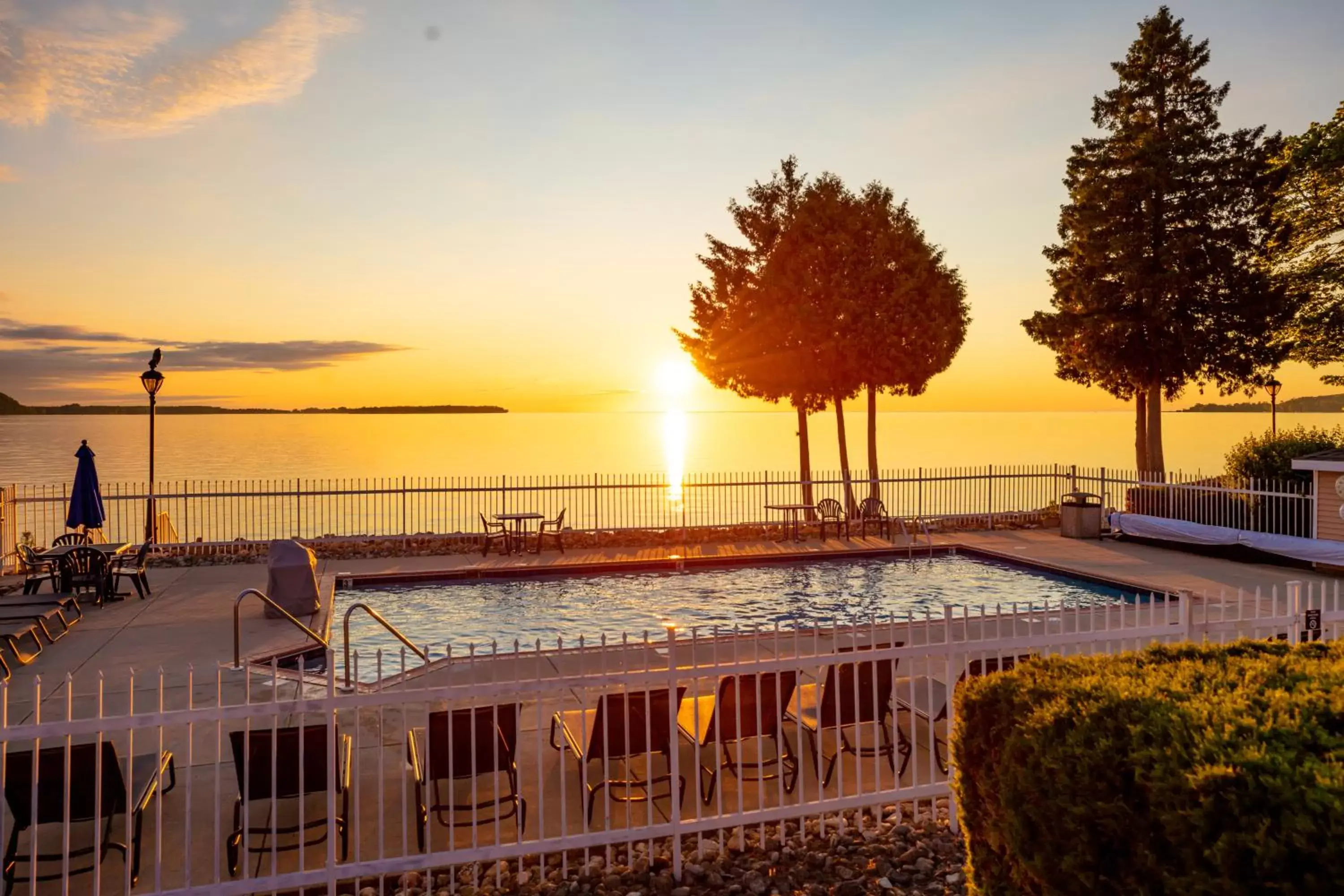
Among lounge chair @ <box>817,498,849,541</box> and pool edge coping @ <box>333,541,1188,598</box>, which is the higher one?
lounge chair @ <box>817,498,849,541</box>

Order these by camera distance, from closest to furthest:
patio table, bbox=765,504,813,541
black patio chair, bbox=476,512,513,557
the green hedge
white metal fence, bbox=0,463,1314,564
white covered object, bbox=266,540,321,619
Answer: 1. the green hedge
2. white covered object, bbox=266,540,321,619
3. black patio chair, bbox=476,512,513,557
4. white metal fence, bbox=0,463,1314,564
5. patio table, bbox=765,504,813,541

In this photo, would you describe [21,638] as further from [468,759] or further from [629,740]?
[629,740]

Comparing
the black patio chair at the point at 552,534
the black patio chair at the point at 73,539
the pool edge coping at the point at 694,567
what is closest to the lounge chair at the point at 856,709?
the pool edge coping at the point at 694,567

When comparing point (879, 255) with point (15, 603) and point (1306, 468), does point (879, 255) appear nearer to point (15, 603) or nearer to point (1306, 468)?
point (1306, 468)

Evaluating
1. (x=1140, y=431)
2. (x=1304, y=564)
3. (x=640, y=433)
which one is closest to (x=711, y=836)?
(x=1304, y=564)

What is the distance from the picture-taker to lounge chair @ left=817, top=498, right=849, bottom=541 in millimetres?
19750

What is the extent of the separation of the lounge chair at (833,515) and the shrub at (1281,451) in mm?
9378

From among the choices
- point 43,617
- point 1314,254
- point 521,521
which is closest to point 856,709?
point 43,617

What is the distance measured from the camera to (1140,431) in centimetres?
2816

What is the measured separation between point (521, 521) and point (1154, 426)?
64.7ft

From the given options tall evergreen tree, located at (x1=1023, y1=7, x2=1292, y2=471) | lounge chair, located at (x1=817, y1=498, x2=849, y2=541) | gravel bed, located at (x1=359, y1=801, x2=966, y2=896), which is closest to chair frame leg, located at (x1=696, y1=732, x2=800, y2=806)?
gravel bed, located at (x1=359, y1=801, x2=966, y2=896)

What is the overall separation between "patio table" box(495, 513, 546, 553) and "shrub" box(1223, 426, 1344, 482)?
16372 mm

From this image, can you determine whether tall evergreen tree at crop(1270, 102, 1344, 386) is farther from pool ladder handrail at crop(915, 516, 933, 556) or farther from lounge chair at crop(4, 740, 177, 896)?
lounge chair at crop(4, 740, 177, 896)

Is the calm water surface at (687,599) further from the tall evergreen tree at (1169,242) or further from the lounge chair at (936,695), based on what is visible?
the tall evergreen tree at (1169,242)
